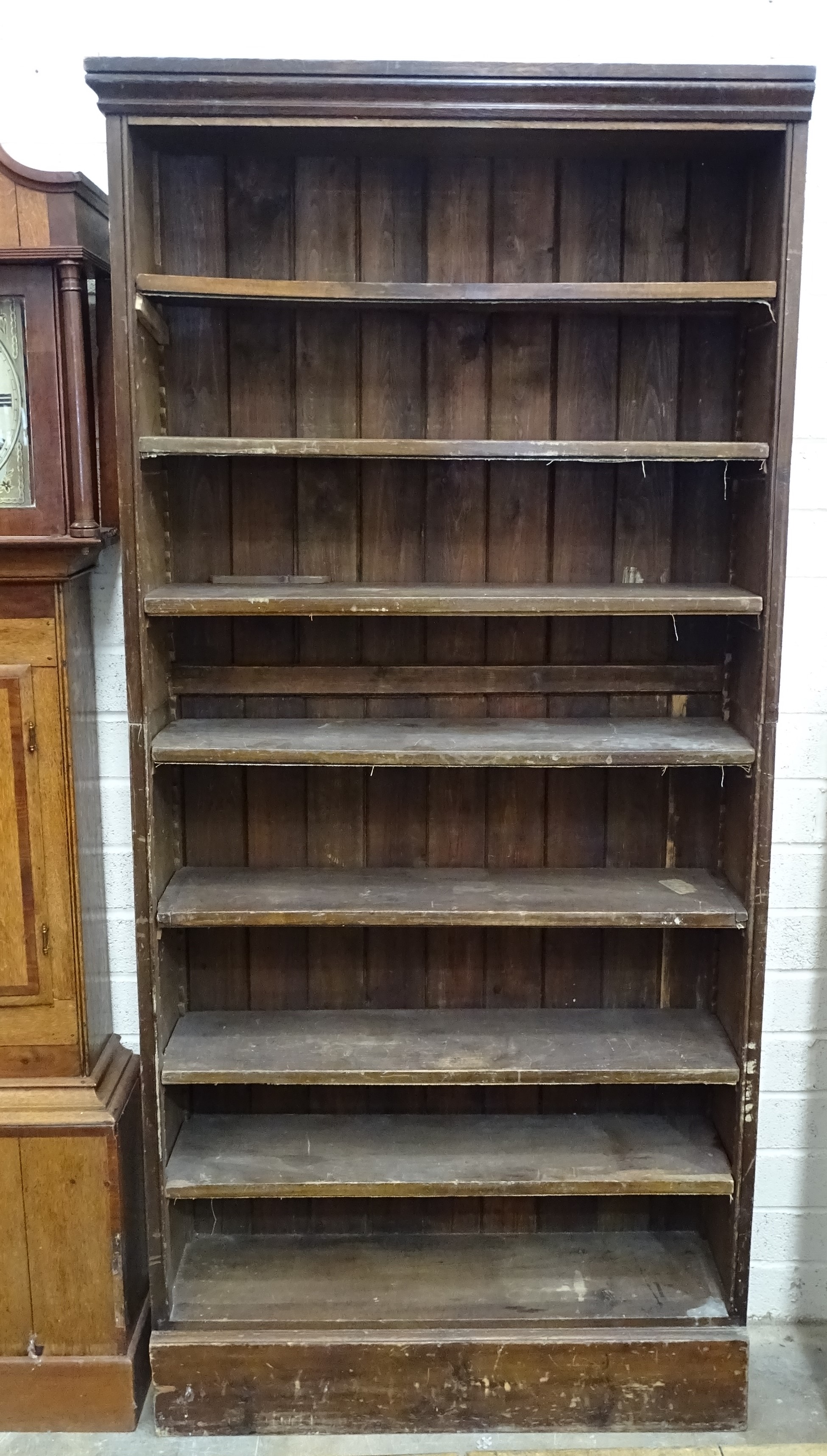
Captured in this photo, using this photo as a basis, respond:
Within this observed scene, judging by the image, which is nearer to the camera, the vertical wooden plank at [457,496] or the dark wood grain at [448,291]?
the dark wood grain at [448,291]

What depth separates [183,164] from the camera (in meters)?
1.99

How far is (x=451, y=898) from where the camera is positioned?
1998 mm

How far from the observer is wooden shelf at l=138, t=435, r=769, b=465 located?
A: 1.77 metres

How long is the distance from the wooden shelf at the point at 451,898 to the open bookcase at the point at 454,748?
11 mm

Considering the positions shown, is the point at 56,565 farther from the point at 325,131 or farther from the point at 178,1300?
the point at 178,1300

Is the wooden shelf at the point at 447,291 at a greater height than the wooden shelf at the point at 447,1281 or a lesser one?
greater

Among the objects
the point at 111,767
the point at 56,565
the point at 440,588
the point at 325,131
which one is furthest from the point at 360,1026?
the point at 325,131

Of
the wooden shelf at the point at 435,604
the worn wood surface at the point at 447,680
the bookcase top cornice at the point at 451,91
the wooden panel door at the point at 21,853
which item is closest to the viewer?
the bookcase top cornice at the point at 451,91

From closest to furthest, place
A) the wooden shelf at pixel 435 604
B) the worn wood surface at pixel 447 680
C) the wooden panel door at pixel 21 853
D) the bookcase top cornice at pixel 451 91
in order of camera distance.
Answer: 1. the bookcase top cornice at pixel 451 91
2. the wooden shelf at pixel 435 604
3. the wooden panel door at pixel 21 853
4. the worn wood surface at pixel 447 680

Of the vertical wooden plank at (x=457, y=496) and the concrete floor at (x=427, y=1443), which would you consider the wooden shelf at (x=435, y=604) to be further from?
the concrete floor at (x=427, y=1443)

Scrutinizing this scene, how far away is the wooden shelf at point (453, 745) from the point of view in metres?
1.86

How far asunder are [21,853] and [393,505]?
903 mm

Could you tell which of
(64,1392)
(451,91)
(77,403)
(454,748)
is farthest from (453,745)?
(64,1392)

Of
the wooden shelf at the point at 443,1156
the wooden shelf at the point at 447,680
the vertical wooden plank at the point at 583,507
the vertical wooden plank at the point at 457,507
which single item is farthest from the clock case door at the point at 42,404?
the wooden shelf at the point at 443,1156
